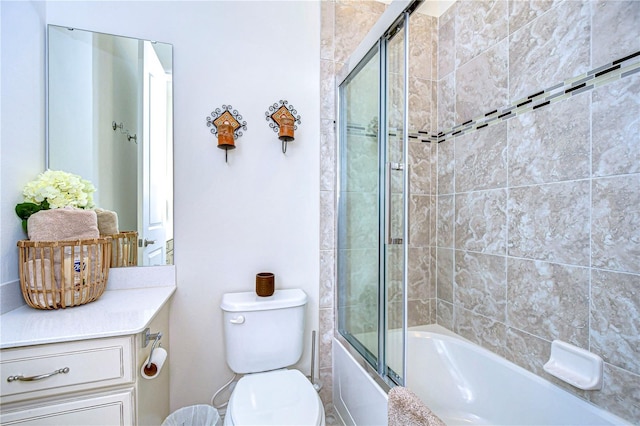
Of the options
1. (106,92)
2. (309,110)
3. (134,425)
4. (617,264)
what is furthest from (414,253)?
(106,92)

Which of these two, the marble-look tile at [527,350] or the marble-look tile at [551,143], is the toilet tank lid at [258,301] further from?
the marble-look tile at [551,143]

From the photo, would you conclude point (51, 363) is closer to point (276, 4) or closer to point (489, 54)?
point (276, 4)

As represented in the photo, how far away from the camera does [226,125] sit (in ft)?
4.80

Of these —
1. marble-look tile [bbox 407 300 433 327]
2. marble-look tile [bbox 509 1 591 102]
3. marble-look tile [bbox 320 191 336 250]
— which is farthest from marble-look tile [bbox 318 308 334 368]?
marble-look tile [bbox 509 1 591 102]

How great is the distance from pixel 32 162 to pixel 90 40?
617mm

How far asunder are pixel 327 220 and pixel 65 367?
3.96 feet

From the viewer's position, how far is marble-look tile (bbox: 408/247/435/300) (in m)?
1.86

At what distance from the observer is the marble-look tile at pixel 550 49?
1123 mm

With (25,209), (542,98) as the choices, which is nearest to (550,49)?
(542,98)

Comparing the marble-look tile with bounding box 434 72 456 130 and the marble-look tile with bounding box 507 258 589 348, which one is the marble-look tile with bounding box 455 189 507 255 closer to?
the marble-look tile with bounding box 507 258 589 348

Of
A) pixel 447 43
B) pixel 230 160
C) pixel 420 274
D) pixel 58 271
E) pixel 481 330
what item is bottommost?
pixel 481 330

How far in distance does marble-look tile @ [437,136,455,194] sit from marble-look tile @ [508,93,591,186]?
372mm

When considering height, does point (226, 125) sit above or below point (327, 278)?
above

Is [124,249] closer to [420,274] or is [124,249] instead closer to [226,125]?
[226,125]
